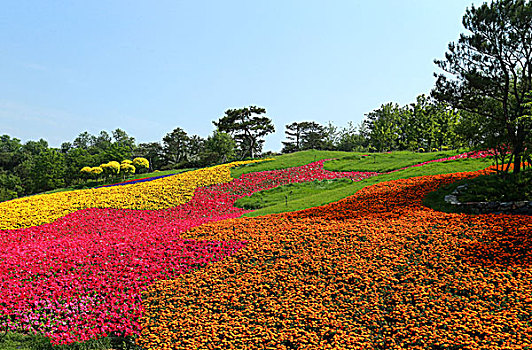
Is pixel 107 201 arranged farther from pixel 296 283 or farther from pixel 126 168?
pixel 126 168

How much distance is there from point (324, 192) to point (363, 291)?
13.1 meters

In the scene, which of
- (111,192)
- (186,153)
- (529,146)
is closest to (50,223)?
(111,192)

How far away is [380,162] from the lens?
1184 inches

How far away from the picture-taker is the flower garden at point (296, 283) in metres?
6.36

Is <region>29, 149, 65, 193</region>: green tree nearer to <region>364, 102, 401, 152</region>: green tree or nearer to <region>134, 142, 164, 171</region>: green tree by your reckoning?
<region>134, 142, 164, 171</region>: green tree

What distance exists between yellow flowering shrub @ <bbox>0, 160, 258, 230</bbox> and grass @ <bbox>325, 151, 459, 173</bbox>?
9860mm

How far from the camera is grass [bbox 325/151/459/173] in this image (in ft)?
88.1

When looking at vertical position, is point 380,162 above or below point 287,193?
above

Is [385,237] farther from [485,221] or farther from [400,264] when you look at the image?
[485,221]

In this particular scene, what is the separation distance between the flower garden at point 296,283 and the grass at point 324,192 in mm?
2781

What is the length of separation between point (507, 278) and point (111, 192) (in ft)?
83.0

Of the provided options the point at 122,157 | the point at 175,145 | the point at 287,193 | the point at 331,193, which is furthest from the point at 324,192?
the point at 175,145

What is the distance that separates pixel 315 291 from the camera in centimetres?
780

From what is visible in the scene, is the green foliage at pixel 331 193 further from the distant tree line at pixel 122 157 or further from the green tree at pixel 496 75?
the distant tree line at pixel 122 157
